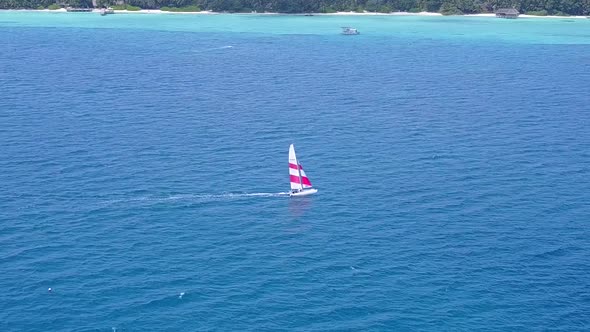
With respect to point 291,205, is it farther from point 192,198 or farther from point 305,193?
point 192,198

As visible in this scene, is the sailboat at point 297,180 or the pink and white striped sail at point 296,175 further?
the sailboat at point 297,180

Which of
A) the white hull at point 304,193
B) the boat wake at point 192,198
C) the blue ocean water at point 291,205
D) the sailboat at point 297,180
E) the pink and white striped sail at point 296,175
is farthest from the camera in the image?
the white hull at point 304,193

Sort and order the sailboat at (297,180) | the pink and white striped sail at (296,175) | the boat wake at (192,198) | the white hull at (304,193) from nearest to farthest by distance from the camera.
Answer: the boat wake at (192,198)
the pink and white striped sail at (296,175)
the sailboat at (297,180)
the white hull at (304,193)

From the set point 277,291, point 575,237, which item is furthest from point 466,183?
point 277,291

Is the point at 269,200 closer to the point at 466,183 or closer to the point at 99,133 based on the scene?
the point at 466,183

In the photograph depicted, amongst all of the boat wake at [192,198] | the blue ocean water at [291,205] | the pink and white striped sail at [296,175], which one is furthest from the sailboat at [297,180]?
the boat wake at [192,198]

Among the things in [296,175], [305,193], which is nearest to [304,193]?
[305,193]

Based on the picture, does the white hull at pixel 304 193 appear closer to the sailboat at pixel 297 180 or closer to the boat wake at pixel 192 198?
the sailboat at pixel 297 180

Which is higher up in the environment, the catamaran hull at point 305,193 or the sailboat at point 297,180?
the sailboat at point 297,180
